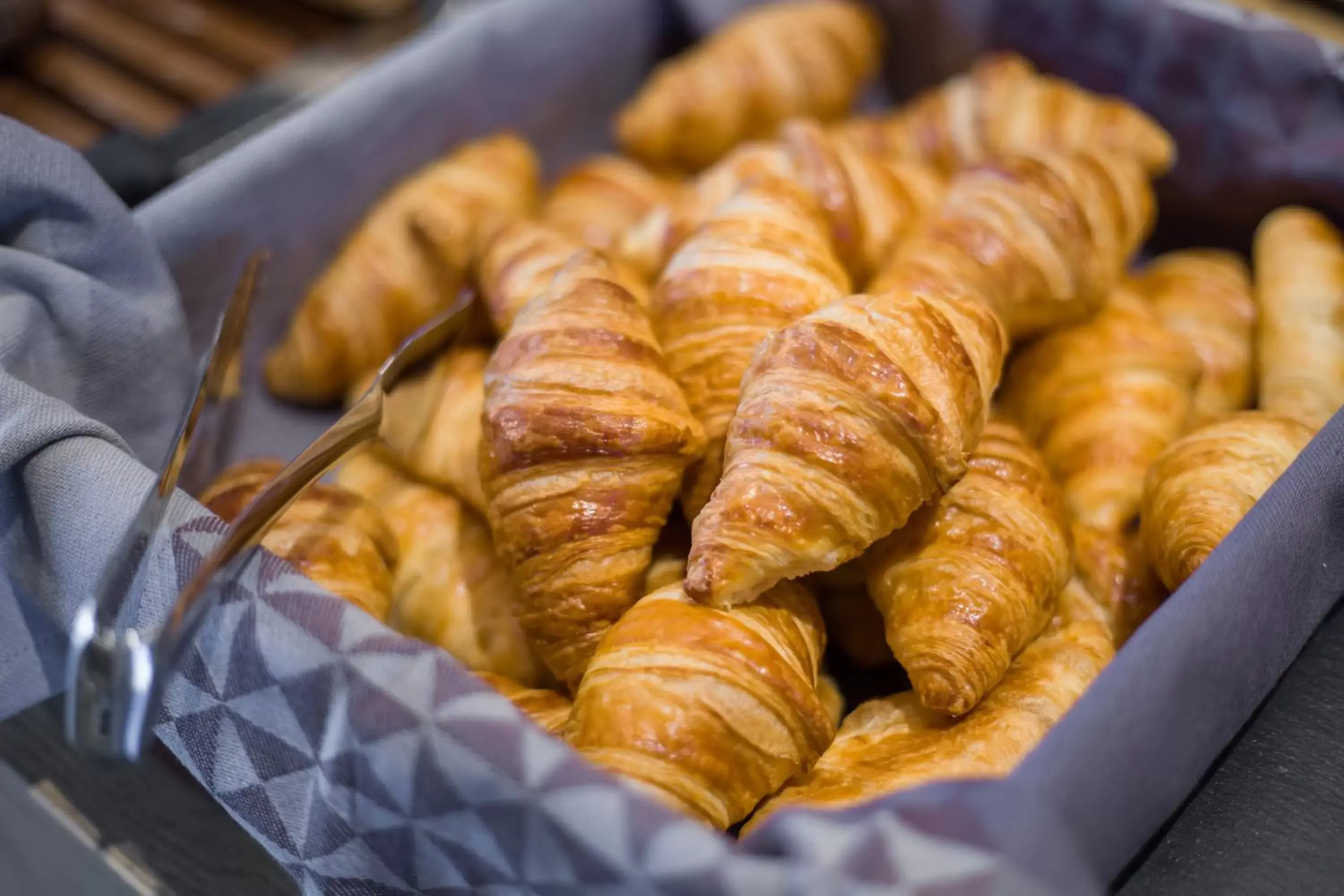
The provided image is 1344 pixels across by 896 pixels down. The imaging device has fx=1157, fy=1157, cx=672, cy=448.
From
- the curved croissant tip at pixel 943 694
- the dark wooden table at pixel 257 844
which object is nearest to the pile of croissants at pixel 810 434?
the curved croissant tip at pixel 943 694

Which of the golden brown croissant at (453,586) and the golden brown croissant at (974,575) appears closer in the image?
the golden brown croissant at (974,575)

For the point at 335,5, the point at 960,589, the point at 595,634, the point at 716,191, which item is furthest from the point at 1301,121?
the point at 335,5

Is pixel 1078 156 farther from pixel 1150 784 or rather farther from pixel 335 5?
pixel 335 5

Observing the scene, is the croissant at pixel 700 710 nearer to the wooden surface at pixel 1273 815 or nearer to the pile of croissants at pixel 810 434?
the pile of croissants at pixel 810 434

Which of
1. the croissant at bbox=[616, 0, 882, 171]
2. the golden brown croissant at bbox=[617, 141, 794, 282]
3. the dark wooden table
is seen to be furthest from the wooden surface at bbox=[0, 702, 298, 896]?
the croissant at bbox=[616, 0, 882, 171]

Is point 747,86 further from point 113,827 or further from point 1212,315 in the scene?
point 113,827

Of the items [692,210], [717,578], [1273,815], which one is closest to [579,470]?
[717,578]

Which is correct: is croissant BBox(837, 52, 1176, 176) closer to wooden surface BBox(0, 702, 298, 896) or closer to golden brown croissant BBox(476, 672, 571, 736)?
golden brown croissant BBox(476, 672, 571, 736)
